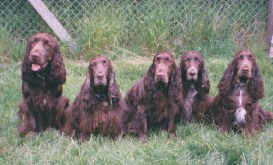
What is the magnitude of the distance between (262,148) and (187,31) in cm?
525

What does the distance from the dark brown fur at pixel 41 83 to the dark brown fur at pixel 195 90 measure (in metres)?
1.50

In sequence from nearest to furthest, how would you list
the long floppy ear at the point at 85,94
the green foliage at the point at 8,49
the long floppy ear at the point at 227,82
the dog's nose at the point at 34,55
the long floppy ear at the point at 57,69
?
the dog's nose at the point at 34,55 → the long floppy ear at the point at 85,94 → the long floppy ear at the point at 57,69 → the long floppy ear at the point at 227,82 → the green foliage at the point at 8,49

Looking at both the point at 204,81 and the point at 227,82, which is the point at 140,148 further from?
the point at 204,81

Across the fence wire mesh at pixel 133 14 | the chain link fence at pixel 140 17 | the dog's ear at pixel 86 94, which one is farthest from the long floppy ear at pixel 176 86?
the fence wire mesh at pixel 133 14

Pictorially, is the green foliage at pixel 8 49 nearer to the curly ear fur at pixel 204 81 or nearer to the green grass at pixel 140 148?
the green grass at pixel 140 148

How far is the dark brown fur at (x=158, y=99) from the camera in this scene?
6074mm

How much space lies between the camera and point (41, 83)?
237 inches

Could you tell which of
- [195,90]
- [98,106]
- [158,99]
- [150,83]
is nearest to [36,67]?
[98,106]

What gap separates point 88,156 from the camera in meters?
5.23

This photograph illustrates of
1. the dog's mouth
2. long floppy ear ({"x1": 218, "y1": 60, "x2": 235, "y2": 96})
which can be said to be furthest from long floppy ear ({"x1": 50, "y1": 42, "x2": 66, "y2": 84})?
long floppy ear ({"x1": 218, "y1": 60, "x2": 235, "y2": 96})

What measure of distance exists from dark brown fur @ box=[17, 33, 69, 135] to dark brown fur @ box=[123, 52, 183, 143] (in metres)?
0.89

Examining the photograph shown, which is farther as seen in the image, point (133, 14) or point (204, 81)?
point (133, 14)

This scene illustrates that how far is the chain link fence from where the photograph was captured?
10078mm

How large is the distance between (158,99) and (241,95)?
0.98 metres
